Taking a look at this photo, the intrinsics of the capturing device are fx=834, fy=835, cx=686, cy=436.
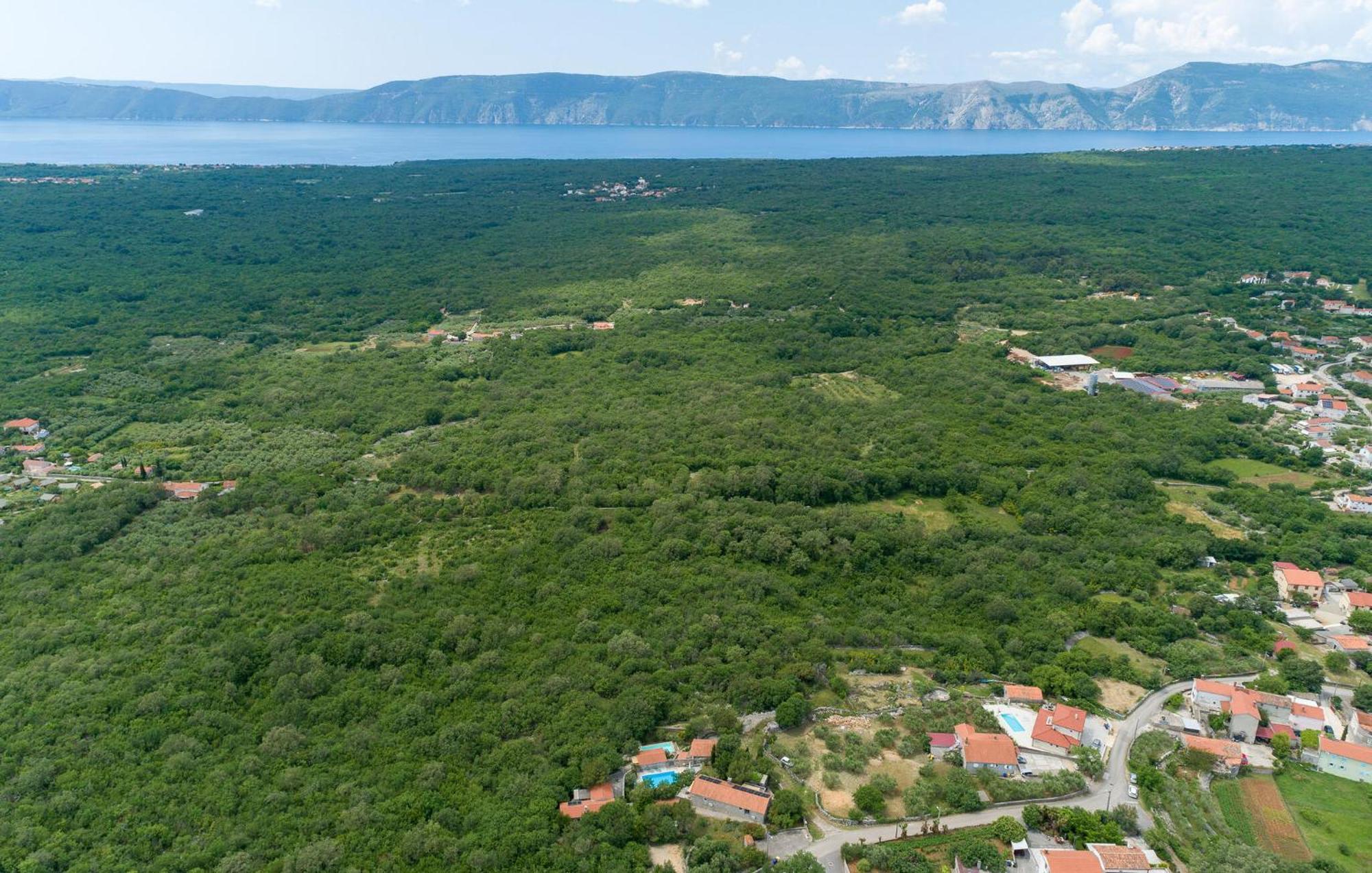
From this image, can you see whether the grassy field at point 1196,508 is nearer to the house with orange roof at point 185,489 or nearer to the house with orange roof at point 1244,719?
the house with orange roof at point 1244,719

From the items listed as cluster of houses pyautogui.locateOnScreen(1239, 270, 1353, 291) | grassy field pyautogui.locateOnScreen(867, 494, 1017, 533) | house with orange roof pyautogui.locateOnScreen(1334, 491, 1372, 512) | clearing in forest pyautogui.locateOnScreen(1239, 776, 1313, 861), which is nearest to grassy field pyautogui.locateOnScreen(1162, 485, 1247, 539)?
Result: house with orange roof pyautogui.locateOnScreen(1334, 491, 1372, 512)

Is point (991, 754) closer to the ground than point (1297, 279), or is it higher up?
closer to the ground

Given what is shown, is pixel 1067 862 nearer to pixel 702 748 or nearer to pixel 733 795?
pixel 733 795

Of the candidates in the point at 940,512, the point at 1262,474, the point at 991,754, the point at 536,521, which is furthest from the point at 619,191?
the point at 991,754

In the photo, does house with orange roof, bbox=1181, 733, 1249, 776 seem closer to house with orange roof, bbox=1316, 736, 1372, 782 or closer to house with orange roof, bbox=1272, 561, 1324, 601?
house with orange roof, bbox=1316, 736, 1372, 782

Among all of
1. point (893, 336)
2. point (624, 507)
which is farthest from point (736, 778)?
point (893, 336)

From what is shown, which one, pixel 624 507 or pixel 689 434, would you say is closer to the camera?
pixel 624 507

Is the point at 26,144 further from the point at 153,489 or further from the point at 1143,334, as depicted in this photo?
the point at 1143,334
